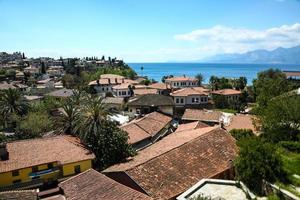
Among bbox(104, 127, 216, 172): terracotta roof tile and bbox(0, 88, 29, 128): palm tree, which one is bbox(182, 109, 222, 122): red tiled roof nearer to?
bbox(104, 127, 216, 172): terracotta roof tile

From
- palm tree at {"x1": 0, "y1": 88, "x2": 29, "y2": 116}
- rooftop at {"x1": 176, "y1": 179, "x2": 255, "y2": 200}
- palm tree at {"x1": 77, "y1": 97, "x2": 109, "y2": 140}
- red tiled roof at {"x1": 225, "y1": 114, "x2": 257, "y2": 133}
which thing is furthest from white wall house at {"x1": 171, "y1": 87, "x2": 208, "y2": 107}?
rooftop at {"x1": 176, "y1": 179, "x2": 255, "y2": 200}

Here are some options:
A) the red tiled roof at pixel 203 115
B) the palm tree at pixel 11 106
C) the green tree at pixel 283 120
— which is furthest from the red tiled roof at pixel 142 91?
the green tree at pixel 283 120

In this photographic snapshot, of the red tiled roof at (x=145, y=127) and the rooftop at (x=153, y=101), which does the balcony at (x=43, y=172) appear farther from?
the rooftop at (x=153, y=101)

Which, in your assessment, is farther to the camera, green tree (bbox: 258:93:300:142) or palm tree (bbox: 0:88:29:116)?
palm tree (bbox: 0:88:29:116)

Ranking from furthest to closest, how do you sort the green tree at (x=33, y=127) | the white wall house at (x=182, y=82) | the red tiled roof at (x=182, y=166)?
the white wall house at (x=182, y=82), the green tree at (x=33, y=127), the red tiled roof at (x=182, y=166)

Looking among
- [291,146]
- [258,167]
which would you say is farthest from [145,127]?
[258,167]

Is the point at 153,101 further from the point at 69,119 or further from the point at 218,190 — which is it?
the point at 218,190

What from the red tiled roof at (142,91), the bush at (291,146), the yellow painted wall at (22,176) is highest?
the bush at (291,146)
